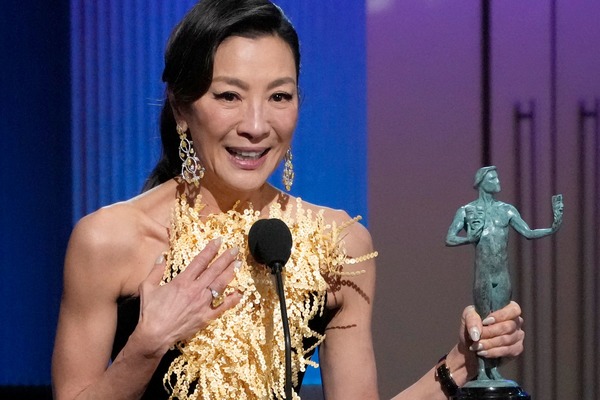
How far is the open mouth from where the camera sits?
1.65 meters

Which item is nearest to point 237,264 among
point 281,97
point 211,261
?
point 211,261

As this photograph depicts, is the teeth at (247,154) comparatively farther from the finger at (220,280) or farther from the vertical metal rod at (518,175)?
the vertical metal rod at (518,175)

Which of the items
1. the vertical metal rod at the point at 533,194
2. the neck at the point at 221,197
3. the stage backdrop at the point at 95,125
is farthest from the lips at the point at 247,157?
the vertical metal rod at the point at 533,194

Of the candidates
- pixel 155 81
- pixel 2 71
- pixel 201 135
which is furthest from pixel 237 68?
pixel 2 71

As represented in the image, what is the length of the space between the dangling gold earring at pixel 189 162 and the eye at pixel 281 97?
17cm

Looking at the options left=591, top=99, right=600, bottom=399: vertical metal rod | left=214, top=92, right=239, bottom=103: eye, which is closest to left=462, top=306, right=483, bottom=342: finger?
left=214, top=92, right=239, bottom=103: eye

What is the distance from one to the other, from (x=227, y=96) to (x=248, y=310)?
0.36 metres

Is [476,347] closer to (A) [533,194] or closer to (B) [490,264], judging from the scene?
(B) [490,264]

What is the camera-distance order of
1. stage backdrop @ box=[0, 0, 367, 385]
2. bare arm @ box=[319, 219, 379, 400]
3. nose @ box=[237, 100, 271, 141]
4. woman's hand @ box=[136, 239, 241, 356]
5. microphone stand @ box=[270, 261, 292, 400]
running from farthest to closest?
1. stage backdrop @ box=[0, 0, 367, 385]
2. bare arm @ box=[319, 219, 379, 400]
3. nose @ box=[237, 100, 271, 141]
4. woman's hand @ box=[136, 239, 241, 356]
5. microphone stand @ box=[270, 261, 292, 400]

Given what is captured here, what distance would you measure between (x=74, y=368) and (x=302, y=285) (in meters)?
0.40

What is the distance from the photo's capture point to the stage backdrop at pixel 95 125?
3764mm

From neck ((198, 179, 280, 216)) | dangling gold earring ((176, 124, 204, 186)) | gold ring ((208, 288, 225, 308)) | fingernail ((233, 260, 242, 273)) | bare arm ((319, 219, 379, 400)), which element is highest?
dangling gold earring ((176, 124, 204, 186))

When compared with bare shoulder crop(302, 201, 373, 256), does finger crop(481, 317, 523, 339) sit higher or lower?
lower

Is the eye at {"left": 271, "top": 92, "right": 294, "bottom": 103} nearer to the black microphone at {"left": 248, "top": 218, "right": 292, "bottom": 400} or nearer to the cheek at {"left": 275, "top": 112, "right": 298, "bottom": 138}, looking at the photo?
the cheek at {"left": 275, "top": 112, "right": 298, "bottom": 138}
